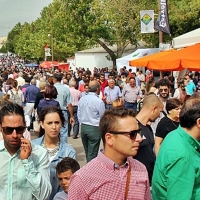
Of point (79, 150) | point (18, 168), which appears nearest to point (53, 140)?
point (18, 168)

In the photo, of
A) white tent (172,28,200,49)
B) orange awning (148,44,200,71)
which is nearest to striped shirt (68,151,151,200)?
orange awning (148,44,200,71)

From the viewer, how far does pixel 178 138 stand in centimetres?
339

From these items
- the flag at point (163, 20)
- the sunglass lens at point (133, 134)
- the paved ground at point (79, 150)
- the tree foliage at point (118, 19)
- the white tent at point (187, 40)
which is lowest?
the paved ground at point (79, 150)

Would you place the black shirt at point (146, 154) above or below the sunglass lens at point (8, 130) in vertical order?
below

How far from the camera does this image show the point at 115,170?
2.81 metres

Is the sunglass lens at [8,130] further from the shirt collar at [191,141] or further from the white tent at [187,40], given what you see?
the white tent at [187,40]

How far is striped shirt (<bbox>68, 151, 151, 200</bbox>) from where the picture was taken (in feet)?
9.00

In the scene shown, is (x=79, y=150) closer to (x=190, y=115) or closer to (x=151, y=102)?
(x=151, y=102)

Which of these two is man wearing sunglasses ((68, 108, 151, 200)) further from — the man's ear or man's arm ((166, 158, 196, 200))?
man's arm ((166, 158, 196, 200))

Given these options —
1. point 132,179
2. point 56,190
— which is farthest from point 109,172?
point 56,190

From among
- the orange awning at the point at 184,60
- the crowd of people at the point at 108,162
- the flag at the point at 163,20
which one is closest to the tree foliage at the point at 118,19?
the flag at the point at 163,20

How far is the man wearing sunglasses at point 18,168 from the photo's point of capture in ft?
10.7

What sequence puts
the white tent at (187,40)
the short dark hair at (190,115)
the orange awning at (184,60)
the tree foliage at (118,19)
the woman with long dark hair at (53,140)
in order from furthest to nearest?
the tree foliage at (118,19), the white tent at (187,40), the orange awning at (184,60), the woman with long dark hair at (53,140), the short dark hair at (190,115)

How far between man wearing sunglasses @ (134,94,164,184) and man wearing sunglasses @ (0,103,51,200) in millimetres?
1644
